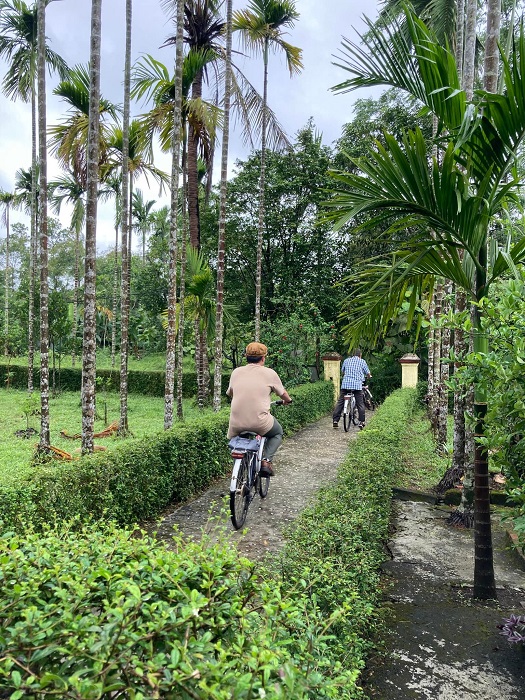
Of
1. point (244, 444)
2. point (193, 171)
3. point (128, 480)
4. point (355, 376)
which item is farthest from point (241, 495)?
point (193, 171)

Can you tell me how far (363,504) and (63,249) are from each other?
44.2 m

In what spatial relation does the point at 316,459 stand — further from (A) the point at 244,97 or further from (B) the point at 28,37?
(B) the point at 28,37

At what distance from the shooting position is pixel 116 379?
21969 millimetres

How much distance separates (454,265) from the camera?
13.0 feet

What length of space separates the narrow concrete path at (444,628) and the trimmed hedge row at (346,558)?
21cm

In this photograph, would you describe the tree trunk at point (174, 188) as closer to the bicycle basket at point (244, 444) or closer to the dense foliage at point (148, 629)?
the bicycle basket at point (244, 444)

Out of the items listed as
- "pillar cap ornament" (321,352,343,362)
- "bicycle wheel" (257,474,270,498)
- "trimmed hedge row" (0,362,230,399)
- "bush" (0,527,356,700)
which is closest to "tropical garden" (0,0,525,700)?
"bush" (0,527,356,700)

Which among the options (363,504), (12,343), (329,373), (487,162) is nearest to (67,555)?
(363,504)

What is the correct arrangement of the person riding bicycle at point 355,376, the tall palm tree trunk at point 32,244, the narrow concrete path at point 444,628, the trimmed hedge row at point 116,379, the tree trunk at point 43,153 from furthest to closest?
the trimmed hedge row at point 116,379, the tall palm tree trunk at point 32,244, the person riding bicycle at point 355,376, the tree trunk at point 43,153, the narrow concrete path at point 444,628


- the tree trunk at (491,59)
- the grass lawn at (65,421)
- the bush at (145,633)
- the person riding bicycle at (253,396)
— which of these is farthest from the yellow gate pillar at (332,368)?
the bush at (145,633)

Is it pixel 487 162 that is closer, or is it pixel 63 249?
pixel 487 162

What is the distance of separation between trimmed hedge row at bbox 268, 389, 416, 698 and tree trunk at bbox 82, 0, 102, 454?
356cm

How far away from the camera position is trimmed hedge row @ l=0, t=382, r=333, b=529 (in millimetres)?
3873

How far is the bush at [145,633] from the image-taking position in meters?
1.28
